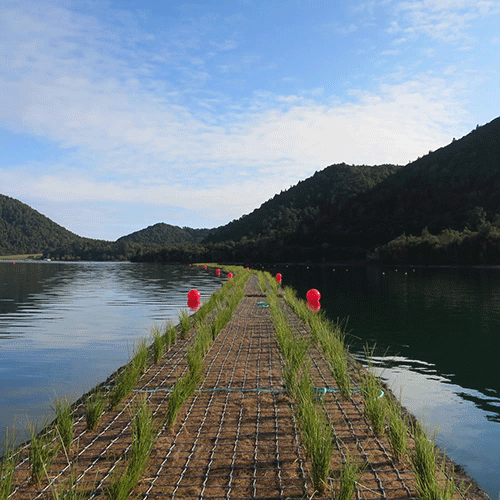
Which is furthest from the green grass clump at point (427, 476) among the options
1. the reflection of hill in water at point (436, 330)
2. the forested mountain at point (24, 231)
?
the forested mountain at point (24, 231)

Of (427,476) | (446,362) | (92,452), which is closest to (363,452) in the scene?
(427,476)

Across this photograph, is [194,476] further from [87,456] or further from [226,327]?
[226,327]

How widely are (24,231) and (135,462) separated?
187423mm

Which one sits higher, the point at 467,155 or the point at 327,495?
the point at 467,155

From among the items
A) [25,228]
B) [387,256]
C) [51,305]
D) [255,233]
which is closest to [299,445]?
[51,305]

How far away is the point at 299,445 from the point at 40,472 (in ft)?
7.70

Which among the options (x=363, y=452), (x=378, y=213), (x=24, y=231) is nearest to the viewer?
(x=363, y=452)

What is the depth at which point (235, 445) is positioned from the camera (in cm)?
457

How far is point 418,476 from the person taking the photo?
3467 mm

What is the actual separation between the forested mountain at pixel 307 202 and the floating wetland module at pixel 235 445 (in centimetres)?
10373

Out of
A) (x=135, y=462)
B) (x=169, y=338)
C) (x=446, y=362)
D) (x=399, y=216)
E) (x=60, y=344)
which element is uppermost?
(x=399, y=216)

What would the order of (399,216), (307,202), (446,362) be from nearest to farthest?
(446,362) → (399,216) → (307,202)

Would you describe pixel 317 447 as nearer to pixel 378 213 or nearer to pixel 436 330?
pixel 436 330

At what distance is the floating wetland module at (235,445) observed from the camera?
3.66 m
